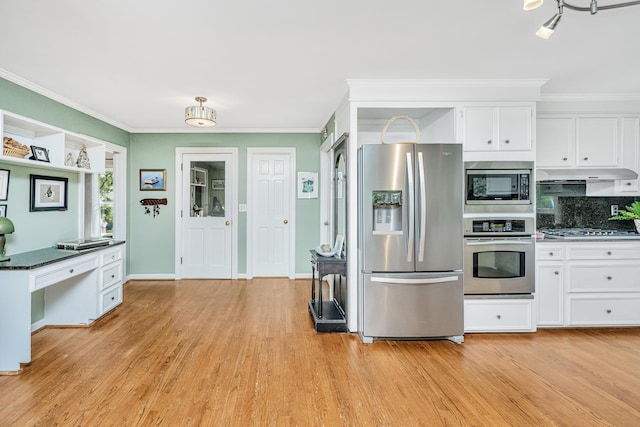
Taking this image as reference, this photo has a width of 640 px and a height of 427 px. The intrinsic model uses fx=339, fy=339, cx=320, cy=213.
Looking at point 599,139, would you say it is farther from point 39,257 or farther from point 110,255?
point 39,257

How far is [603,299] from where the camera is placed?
11.0 ft

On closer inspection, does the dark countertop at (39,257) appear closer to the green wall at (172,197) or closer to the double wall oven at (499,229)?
the green wall at (172,197)

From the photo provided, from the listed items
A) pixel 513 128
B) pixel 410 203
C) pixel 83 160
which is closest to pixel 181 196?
pixel 83 160

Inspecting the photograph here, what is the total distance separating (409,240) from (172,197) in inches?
157

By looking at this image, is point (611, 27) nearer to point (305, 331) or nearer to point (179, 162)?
point (305, 331)

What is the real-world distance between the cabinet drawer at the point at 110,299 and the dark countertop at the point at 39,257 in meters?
0.53

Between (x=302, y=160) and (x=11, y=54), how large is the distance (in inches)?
140

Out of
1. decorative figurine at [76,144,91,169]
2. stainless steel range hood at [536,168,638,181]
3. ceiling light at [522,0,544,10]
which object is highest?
ceiling light at [522,0,544,10]

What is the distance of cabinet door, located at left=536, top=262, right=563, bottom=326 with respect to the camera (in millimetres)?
3336

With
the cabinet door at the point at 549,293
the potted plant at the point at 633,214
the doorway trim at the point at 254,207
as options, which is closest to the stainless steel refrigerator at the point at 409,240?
the cabinet door at the point at 549,293

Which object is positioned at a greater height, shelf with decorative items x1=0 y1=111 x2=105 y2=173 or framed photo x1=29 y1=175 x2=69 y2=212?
shelf with decorative items x1=0 y1=111 x2=105 y2=173

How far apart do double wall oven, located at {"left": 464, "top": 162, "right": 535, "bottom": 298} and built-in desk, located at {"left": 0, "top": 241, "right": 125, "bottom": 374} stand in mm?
3629

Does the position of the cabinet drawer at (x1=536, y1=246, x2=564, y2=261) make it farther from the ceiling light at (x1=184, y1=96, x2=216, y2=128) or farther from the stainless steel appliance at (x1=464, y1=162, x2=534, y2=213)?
the ceiling light at (x1=184, y1=96, x2=216, y2=128)

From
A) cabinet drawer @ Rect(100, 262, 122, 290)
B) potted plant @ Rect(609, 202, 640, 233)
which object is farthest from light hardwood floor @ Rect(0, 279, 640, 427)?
potted plant @ Rect(609, 202, 640, 233)
